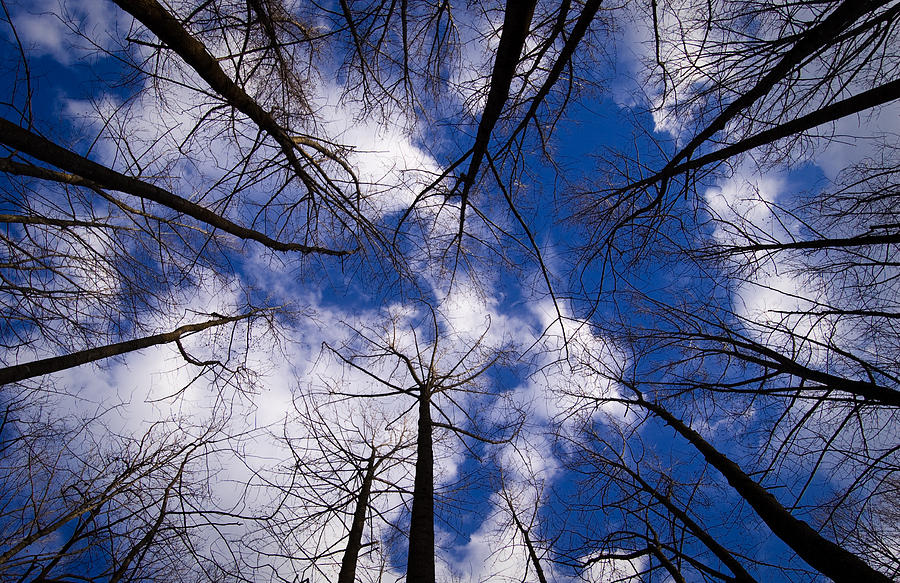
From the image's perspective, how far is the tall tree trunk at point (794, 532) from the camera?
8.59ft

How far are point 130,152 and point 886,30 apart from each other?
24.4 ft

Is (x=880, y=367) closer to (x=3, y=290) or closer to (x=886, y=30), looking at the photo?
(x=886, y=30)

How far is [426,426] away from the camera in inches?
212

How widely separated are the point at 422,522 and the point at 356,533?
5.66ft

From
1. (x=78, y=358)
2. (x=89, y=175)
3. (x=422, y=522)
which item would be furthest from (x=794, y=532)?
(x=78, y=358)

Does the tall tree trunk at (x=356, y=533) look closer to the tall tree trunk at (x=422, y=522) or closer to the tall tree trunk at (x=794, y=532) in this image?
the tall tree trunk at (x=422, y=522)

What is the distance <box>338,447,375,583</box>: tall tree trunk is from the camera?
4.25 metres

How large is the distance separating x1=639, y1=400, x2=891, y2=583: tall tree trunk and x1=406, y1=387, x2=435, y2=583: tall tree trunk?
3138 mm

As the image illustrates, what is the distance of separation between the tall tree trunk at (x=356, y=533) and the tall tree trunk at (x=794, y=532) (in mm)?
4383

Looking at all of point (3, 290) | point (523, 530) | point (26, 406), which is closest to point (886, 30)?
point (523, 530)

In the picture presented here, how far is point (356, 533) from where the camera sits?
15.5ft

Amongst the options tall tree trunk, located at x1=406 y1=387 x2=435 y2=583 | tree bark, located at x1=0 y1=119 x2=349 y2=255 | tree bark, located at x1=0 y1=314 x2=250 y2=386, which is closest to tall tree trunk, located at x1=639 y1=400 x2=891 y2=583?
tall tree trunk, located at x1=406 y1=387 x2=435 y2=583

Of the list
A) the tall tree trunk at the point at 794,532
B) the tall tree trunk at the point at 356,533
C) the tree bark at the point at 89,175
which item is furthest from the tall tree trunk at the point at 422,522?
the tree bark at the point at 89,175

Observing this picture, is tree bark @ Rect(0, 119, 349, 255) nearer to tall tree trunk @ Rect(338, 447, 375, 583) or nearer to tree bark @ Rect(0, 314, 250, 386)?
tree bark @ Rect(0, 314, 250, 386)
